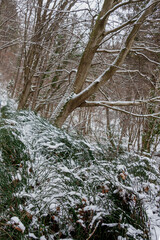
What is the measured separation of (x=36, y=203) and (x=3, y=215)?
26 centimetres

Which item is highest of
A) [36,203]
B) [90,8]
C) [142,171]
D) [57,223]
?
[90,8]

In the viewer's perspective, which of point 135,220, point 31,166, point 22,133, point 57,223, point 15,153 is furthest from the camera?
point 22,133

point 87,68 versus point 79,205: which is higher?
point 87,68

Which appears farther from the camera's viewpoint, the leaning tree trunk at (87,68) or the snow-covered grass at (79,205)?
the leaning tree trunk at (87,68)

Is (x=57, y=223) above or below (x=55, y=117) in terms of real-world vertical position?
below

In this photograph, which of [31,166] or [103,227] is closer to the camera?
[103,227]

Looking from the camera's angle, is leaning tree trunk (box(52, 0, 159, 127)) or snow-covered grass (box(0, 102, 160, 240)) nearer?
snow-covered grass (box(0, 102, 160, 240))

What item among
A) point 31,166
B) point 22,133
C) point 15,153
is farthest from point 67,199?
point 22,133

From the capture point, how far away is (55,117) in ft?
16.7

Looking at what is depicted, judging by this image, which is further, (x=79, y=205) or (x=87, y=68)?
(x=87, y=68)

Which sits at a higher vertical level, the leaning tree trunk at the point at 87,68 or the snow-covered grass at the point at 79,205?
the leaning tree trunk at the point at 87,68

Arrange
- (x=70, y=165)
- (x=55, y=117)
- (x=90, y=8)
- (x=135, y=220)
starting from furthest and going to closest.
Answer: (x=55, y=117)
(x=90, y=8)
(x=70, y=165)
(x=135, y=220)

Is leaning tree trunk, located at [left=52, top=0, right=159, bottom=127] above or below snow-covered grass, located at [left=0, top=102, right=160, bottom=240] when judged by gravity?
above

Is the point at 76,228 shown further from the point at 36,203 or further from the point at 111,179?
the point at 111,179
